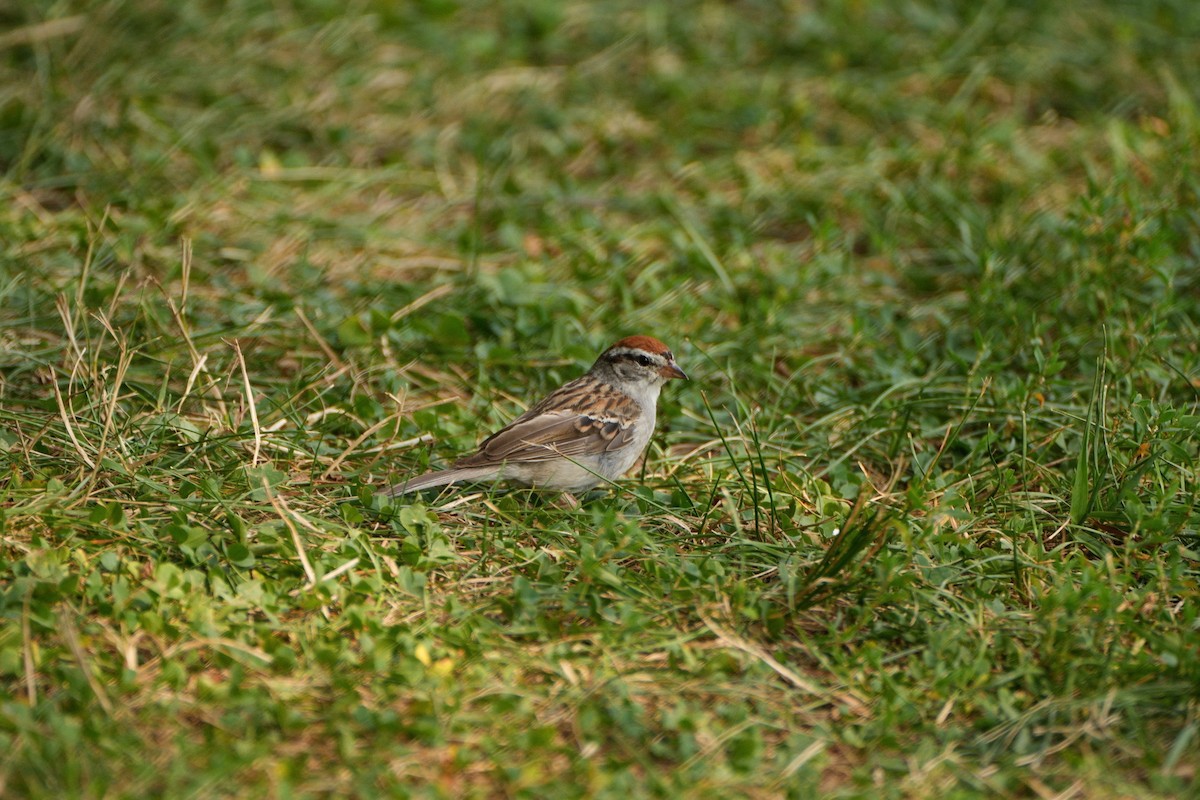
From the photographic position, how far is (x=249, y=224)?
296 inches

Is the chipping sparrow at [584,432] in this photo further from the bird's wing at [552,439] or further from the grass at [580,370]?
the grass at [580,370]

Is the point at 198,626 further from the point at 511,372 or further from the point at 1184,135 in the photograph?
the point at 1184,135

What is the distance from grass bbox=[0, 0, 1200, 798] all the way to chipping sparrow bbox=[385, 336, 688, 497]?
0.15m

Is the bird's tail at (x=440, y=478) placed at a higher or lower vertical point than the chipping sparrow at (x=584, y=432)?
higher

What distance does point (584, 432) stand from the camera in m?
5.71

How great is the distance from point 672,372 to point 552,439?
29.0 inches

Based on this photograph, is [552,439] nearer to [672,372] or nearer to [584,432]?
[584,432]

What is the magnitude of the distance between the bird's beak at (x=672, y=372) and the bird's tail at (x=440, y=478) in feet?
3.51

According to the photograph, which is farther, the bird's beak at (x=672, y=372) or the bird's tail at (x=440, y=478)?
the bird's beak at (x=672, y=372)

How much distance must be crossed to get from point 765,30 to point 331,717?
766 cm

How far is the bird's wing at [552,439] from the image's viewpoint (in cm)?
542

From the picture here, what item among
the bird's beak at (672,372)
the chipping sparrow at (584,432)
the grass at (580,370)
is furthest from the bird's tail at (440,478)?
the bird's beak at (672,372)

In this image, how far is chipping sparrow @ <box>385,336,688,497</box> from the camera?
5.40m

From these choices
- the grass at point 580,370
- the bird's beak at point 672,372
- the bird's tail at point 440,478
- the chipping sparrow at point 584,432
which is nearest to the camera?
the grass at point 580,370
